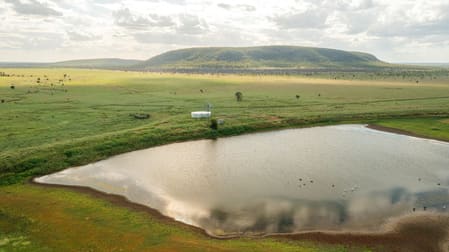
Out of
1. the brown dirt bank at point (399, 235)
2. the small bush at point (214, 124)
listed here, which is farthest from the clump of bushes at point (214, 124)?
the brown dirt bank at point (399, 235)

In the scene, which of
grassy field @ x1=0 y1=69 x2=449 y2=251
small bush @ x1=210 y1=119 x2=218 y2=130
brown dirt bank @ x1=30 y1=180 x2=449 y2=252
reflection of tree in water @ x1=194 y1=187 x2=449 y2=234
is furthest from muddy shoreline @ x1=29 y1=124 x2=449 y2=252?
small bush @ x1=210 y1=119 x2=218 y2=130

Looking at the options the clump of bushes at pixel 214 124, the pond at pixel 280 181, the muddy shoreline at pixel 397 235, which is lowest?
the muddy shoreline at pixel 397 235

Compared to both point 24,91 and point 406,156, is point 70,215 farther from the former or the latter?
point 24,91

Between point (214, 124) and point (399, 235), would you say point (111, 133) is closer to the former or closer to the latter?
point (214, 124)

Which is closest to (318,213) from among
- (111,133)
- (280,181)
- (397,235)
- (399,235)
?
(397,235)

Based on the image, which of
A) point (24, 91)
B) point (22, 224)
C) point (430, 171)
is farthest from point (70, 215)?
point (24, 91)

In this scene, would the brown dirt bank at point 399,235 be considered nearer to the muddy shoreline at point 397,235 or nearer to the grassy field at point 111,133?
the muddy shoreline at point 397,235
